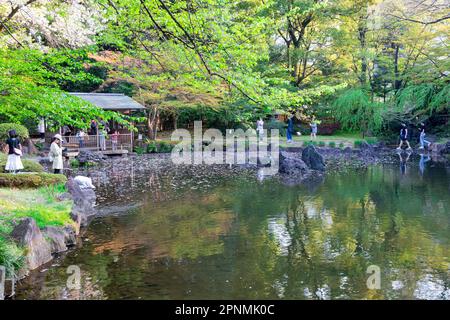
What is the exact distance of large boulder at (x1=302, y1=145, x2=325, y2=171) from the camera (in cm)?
2028

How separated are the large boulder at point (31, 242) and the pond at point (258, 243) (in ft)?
0.65

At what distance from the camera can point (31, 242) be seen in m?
7.69

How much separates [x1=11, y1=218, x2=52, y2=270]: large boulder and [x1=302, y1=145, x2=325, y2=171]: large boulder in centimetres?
1421

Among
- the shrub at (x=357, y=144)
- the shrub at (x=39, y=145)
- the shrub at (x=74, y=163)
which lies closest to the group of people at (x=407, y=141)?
the shrub at (x=357, y=144)

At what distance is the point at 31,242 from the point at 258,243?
425 centimetres

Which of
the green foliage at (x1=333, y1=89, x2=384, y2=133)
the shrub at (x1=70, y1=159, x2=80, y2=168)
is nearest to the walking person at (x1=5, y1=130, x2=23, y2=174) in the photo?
the shrub at (x1=70, y1=159, x2=80, y2=168)

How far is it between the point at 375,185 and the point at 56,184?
35.5 ft

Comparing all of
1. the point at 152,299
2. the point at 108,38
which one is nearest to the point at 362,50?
the point at 108,38

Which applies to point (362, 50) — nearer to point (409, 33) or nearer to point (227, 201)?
point (409, 33)

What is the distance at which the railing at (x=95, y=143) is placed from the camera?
24561 millimetres

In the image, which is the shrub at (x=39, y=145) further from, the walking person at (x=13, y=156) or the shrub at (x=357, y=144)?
the shrub at (x=357, y=144)

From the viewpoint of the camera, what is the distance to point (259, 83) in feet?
21.9

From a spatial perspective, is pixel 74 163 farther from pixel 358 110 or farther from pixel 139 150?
pixel 358 110
